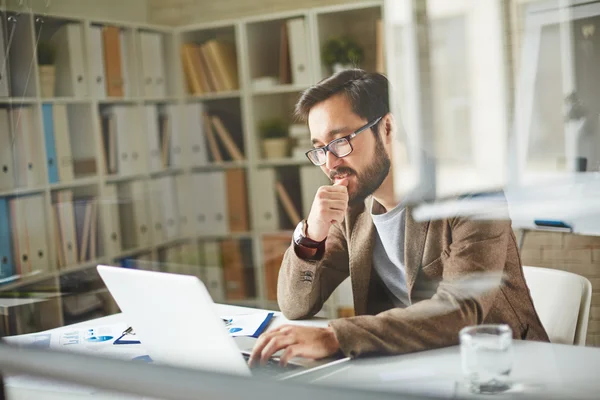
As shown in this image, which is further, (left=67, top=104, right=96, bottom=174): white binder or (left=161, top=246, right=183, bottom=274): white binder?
(left=67, top=104, right=96, bottom=174): white binder

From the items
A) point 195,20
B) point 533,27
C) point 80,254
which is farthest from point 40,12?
point 533,27

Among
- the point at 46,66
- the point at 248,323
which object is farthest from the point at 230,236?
the point at 46,66

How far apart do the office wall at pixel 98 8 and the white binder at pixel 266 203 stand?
0.44 meters

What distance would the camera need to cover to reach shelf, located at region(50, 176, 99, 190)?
1.58 m

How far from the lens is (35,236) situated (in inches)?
67.1

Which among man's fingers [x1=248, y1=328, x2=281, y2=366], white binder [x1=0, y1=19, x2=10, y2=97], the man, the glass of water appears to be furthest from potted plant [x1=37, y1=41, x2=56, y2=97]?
the glass of water

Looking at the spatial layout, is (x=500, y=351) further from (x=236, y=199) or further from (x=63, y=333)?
(x=63, y=333)

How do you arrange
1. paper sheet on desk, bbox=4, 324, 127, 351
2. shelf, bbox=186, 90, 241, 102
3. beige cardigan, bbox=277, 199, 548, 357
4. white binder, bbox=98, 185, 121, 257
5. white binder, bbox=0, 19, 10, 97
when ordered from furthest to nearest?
white binder, bbox=0, 19, 10, 97 < white binder, bbox=98, 185, 121, 257 < paper sheet on desk, bbox=4, 324, 127, 351 < shelf, bbox=186, 90, 241, 102 < beige cardigan, bbox=277, 199, 548, 357

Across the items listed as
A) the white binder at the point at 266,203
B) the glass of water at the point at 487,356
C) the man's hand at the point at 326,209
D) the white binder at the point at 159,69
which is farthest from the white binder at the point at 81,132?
the glass of water at the point at 487,356

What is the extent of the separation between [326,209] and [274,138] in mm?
162

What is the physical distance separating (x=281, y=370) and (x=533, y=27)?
69 centimetres

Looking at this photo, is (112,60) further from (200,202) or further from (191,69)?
(200,202)

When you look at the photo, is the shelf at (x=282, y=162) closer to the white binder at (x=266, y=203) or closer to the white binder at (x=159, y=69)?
the white binder at (x=266, y=203)

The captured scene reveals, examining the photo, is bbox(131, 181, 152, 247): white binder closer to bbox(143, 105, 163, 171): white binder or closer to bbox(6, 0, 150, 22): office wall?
bbox(143, 105, 163, 171): white binder
